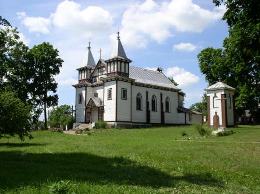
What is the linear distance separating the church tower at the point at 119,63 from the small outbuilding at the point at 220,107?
12423mm

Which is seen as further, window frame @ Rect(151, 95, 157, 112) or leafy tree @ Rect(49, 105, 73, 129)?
leafy tree @ Rect(49, 105, 73, 129)

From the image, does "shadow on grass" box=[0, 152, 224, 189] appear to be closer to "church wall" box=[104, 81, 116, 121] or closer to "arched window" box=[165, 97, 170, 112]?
"church wall" box=[104, 81, 116, 121]

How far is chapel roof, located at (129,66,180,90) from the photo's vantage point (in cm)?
6292

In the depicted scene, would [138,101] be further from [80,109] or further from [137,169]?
[137,169]

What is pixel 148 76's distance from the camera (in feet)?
217

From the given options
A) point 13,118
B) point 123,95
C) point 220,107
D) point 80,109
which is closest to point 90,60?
point 80,109

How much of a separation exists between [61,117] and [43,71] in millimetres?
9984

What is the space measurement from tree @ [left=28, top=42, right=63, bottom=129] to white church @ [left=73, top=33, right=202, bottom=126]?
4459 millimetres

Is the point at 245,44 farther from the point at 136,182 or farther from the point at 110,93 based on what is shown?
the point at 110,93

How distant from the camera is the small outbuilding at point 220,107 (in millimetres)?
51438

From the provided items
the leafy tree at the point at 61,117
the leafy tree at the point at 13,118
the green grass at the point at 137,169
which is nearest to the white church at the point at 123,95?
the leafy tree at the point at 61,117

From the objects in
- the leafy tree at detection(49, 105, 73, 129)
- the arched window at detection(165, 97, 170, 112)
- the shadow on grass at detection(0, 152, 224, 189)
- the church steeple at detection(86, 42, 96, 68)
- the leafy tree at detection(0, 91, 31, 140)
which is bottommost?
the shadow on grass at detection(0, 152, 224, 189)

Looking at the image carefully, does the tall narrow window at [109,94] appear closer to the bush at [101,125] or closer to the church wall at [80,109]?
the bush at [101,125]

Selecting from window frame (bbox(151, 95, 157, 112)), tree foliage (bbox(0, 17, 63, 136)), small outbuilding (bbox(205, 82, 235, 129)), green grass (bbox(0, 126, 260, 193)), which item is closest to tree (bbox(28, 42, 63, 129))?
tree foliage (bbox(0, 17, 63, 136))
